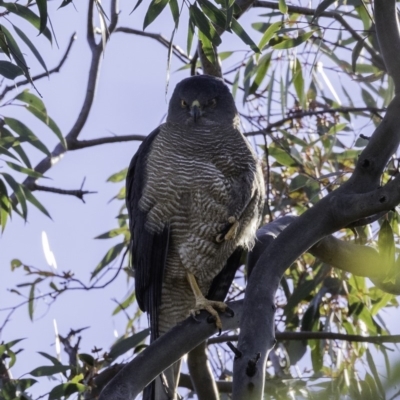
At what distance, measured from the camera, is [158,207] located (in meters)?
3.49

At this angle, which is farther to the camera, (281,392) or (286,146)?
(286,146)

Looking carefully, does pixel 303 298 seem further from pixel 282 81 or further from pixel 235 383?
pixel 235 383

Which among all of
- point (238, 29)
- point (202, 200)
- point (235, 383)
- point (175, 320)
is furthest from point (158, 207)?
point (235, 383)

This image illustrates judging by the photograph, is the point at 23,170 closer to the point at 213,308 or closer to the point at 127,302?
the point at 213,308

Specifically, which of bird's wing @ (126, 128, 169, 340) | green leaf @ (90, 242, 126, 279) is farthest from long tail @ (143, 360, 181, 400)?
green leaf @ (90, 242, 126, 279)

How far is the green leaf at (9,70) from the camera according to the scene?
2.96m

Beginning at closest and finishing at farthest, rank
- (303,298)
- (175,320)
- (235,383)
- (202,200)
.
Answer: (235,383) < (202,200) < (175,320) < (303,298)

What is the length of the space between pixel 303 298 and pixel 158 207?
1105mm

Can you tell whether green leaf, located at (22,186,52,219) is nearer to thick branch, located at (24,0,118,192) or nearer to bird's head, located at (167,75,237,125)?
thick branch, located at (24,0,118,192)

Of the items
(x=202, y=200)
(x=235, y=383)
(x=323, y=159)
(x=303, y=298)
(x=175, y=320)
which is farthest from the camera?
(x=323, y=159)

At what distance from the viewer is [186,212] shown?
349cm

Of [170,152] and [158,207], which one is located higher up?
[170,152]

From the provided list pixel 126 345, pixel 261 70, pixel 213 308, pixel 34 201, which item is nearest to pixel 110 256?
pixel 34 201

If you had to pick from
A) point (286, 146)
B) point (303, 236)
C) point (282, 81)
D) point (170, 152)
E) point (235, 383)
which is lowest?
point (235, 383)
